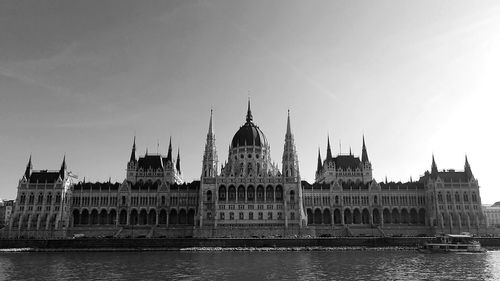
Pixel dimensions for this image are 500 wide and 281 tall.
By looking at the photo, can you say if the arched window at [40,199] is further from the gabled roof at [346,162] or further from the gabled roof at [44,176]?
the gabled roof at [346,162]

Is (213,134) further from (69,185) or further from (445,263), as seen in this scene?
(445,263)

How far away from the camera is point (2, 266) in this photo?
210ft

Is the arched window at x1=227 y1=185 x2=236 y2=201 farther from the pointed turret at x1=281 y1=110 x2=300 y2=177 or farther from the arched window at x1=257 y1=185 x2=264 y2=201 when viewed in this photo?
the pointed turret at x1=281 y1=110 x2=300 y2=177

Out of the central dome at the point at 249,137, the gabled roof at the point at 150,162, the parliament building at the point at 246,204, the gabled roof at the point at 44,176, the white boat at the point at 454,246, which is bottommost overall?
the white boat at the point at 454,246

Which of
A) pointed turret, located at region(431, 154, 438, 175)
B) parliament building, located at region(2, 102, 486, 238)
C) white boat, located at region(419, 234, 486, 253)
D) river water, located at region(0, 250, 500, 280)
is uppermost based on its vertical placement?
pointed turret, located at region(431, 154, 438, 175)

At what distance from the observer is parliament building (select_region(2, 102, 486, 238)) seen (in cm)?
12500

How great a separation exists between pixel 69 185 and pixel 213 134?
4905cm

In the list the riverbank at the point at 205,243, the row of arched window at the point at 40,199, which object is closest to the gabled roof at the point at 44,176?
Answer: the row of arched window at the point at 40,199

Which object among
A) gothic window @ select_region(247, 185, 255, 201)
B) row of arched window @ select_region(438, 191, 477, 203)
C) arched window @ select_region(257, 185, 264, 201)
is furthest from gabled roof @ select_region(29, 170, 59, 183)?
row of arched window @ select_region(438, 191, 477, 203)

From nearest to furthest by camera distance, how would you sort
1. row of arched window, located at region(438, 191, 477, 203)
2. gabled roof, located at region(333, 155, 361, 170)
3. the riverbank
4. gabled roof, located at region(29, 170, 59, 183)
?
the riverbank, row of arched window, located at region(438, 191, 477, 203), gabled roof, located at region(29, 170, 59, 183), gabled roof, located at region(333, 155, 361, 170)

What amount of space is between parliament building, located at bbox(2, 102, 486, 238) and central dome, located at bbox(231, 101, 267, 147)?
16.7 inches

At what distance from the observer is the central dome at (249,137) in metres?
148

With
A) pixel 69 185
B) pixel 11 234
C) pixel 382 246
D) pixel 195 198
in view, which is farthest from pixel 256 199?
pixel 11 234

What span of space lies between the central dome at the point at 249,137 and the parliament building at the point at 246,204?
1.39ft
